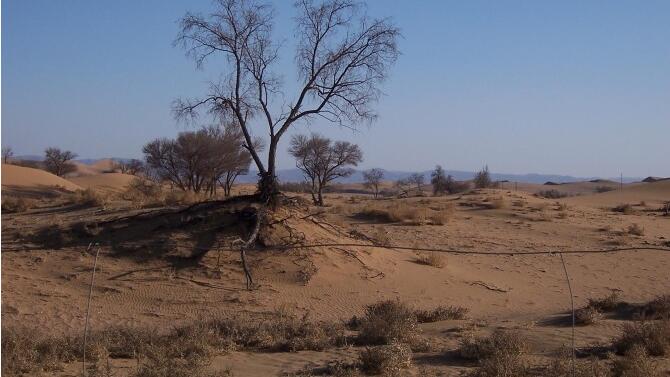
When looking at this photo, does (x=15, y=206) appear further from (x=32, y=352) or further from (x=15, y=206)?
(x=32, y=352)

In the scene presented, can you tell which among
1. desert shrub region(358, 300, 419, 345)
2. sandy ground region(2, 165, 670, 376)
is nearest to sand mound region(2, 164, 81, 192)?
sandy ground region(2, 165, 670, 376)

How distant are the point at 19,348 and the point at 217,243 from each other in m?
7.41

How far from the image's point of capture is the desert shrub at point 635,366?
7.37 m

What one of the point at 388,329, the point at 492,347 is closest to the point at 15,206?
the point at 388,329

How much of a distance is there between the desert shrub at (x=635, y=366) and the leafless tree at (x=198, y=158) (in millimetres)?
31640

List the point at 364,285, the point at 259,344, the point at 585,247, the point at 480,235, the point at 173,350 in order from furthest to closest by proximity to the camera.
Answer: the point at 480,235, the point at 585,247, the point at 364,285, the point at 259,344, the point at 173,350

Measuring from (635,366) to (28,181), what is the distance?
50874mm

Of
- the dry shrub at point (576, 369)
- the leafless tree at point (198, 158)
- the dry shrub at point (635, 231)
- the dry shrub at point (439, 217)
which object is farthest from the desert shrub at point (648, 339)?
the leafless tree at point (198, 158)

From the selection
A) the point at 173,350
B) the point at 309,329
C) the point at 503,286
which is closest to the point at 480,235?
the point at 503,286

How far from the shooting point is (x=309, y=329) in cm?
999

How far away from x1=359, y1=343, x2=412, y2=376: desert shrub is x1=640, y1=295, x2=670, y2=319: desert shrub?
5032 mm

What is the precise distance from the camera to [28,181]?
51531 mm

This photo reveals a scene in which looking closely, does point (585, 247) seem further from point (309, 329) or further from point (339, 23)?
point (309, 329)

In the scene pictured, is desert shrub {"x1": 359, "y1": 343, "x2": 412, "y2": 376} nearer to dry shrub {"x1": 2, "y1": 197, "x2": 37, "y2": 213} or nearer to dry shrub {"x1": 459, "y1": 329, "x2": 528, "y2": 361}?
dry shrub {"x1": 459, "y1": 329, "x2": 528, "y2": 361}
